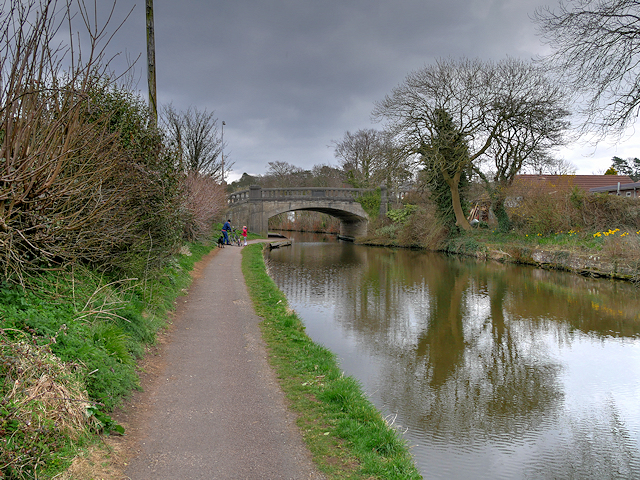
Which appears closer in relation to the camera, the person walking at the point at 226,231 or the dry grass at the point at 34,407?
the dry grass at the point at 34,407

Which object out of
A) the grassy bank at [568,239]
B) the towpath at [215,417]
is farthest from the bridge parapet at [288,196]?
the towpath at [215,417]

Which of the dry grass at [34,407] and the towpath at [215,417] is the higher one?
the dry grass at [34,407]

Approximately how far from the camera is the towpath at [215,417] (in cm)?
323

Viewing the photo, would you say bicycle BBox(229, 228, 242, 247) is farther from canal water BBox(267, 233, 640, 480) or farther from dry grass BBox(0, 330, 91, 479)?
dry grass BBox(0, 330, 91, 479)

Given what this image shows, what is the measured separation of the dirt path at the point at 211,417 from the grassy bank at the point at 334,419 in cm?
15

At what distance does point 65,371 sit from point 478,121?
21.9 metres

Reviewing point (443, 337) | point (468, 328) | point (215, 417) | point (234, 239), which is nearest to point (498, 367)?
point (443, 337)

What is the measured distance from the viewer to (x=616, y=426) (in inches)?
200

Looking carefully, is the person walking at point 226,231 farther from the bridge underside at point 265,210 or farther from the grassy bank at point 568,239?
the grassy bank at point 568,239

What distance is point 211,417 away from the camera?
399 cm

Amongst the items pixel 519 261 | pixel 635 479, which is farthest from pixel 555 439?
pixel 519 261

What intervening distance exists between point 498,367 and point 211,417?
4.76 meters

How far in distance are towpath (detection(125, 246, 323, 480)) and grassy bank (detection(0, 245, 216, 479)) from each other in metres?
0.36

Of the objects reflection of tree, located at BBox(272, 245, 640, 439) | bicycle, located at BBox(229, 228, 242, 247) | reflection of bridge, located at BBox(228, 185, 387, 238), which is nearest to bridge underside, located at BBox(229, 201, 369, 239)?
reflection of bridge, located at BBox(228, 185, 387, 238)
